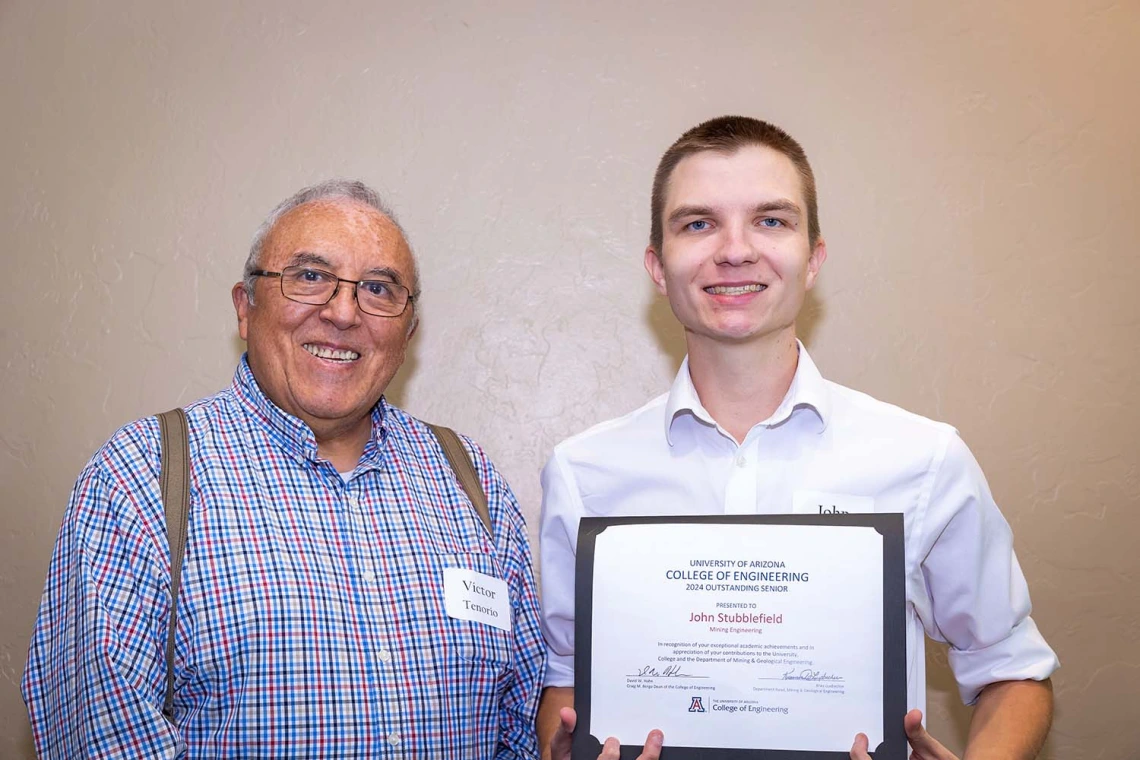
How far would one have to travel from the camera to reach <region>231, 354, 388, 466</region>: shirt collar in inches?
79.4

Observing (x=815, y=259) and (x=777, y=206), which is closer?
(x=777, y=206)

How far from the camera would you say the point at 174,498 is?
1836 mm

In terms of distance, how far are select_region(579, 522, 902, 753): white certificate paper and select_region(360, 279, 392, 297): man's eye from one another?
0.78 metres

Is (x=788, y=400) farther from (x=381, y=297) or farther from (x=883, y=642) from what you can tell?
(x=381, y=297)

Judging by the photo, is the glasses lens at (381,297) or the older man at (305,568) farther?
the glasses lens at (381,297)

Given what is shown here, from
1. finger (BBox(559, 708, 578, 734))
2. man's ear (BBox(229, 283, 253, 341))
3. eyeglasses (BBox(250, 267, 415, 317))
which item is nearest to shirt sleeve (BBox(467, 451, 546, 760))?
finger (BBox(559, 708, 578, 734))

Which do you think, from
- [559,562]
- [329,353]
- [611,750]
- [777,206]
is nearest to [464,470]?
[559,562]

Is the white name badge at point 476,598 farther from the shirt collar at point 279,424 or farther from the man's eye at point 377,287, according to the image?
the man's eye at point 377,287

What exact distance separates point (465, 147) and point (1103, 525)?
2.09m

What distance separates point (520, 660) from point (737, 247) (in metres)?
0.97

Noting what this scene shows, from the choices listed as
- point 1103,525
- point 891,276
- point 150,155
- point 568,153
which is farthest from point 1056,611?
point 150,155

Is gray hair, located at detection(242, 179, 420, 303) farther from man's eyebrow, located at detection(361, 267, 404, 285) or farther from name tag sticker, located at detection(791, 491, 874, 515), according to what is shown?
name tag sticker, located at detection(791, 491, 874, 515)

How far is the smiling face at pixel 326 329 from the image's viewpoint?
204cm
